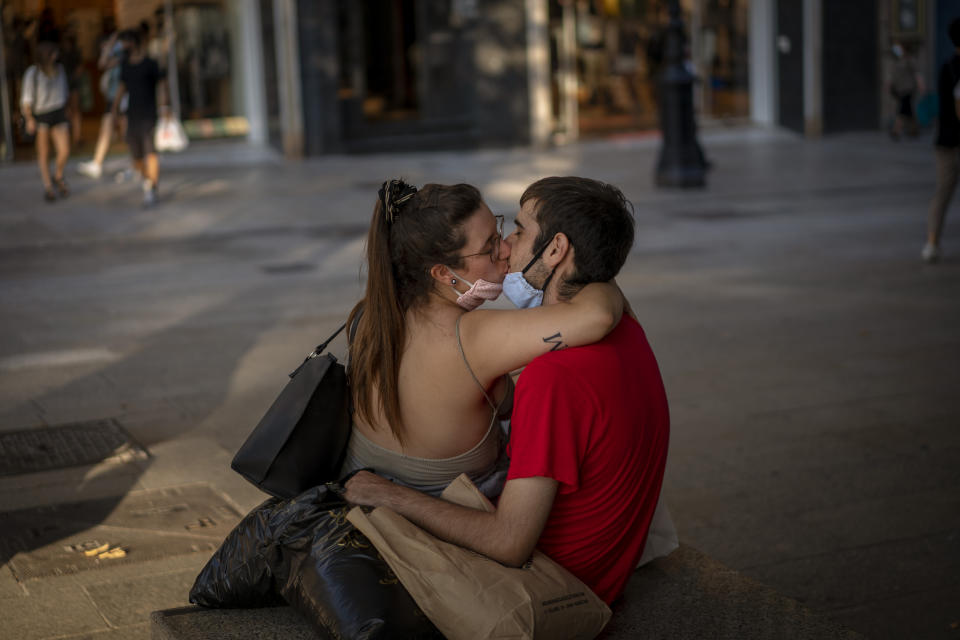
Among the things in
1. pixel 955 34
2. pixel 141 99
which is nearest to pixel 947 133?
pixel 955 34

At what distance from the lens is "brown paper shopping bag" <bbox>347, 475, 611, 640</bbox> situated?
2561 millimetres

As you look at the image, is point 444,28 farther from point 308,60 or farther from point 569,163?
point 569,163

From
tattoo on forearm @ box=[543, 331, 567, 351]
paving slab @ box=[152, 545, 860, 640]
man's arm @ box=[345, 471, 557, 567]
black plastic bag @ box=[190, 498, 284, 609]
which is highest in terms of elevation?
tattoo on forearm @ box=[543, 331, 567, 351]

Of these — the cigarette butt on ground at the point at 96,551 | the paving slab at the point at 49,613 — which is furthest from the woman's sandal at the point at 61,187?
the paving slab at the point at 49,613

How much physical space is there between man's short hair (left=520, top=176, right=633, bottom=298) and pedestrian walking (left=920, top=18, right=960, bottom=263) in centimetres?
722

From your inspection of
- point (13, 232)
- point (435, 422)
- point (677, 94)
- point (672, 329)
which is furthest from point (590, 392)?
point (677, 94)

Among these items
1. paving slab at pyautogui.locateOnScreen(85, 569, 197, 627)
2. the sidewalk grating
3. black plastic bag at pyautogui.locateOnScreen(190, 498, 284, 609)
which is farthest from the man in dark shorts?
black plastic bag at pyautogui.locateOnScreen(190, 498, 284, 609)

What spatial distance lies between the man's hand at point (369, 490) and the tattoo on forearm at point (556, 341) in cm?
56

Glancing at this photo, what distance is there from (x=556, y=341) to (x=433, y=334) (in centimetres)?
37

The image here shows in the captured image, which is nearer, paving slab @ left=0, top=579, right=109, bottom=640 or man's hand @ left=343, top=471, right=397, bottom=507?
man's hand @ left=343, top=471, right=397, bottom=507

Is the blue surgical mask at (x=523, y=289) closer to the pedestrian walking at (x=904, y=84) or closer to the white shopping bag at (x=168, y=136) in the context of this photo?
the white shopping bag at (x=168, y=136)

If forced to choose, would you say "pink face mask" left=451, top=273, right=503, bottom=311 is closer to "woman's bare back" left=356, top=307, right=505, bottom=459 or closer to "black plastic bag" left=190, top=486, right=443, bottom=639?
"woman's bare back" left=356, top=307, right=505, bottom=459

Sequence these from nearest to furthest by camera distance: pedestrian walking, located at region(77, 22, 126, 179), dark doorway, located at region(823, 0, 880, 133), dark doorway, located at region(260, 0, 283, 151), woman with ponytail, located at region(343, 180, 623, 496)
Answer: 1. woman with ponytail, located at region(343, 180, 623, 496)
2. pedestrian walking, located at region(77, 22, 126, 179)
3. dark doorway, located at region(260, 0, 283, 151)
4. dark doorway, located at region(823, 0, 880, 133)

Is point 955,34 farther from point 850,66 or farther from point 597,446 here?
point 850,66
